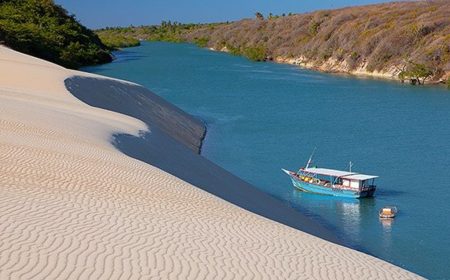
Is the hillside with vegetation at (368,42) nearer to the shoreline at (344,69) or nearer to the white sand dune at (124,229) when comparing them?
the shoreline at (344,69)

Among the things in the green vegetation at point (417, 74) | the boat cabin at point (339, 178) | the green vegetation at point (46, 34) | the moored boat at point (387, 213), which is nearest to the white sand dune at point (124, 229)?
the moored boat at point (387, 213)

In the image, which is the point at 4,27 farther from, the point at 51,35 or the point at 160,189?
the point at 160,189

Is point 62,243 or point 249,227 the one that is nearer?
point 62,243

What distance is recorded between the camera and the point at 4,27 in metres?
70.9

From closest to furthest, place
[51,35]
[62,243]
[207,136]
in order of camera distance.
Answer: [62,243] → [207,136] → [51,35]

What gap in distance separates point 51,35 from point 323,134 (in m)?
52.9

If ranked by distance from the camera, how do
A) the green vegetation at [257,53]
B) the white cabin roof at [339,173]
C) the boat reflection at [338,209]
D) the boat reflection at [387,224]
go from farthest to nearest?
the green vegetation at [257,53] < the white cabin roof at [339,173] < the boat reflection at [338,209] < the boat reflection at [387,224]

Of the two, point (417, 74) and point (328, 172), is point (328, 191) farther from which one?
point (417, 74)

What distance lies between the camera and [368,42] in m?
90.8

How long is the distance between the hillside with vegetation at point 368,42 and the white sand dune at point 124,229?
6429 cm


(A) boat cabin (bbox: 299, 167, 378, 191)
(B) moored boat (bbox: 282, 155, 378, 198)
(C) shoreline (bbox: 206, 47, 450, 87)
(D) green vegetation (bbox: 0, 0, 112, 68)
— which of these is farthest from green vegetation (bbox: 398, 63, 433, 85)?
(B) moored boat (bbox: 282, 155, 378, 198)

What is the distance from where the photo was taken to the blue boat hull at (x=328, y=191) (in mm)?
26212

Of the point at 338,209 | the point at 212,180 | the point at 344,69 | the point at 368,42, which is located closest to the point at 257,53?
the point at 344,69

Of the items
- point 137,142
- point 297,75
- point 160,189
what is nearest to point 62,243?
point 160,189
